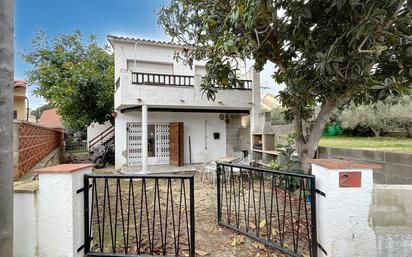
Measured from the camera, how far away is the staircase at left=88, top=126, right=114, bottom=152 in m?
16.1

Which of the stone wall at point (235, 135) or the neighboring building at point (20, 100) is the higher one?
the neighboring building at point (20, 100)

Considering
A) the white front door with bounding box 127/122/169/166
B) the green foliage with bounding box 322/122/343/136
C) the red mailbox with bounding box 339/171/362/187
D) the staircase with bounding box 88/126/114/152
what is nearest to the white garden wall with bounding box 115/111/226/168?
the white front door with bounding box 127/122/169/166

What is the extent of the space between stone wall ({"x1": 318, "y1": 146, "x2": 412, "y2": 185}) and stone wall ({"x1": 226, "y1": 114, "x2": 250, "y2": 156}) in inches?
271

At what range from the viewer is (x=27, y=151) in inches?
199

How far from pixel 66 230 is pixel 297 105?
5255 millimetres

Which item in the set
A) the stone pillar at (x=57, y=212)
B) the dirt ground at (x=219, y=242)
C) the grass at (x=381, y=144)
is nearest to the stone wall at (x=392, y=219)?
the dirt ground at (x=219, y=242)

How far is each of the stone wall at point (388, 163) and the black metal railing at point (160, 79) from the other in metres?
6.91

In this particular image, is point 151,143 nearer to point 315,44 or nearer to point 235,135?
point 235,135

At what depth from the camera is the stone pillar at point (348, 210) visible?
8.93ft

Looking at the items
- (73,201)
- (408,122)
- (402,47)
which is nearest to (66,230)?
(73,201)

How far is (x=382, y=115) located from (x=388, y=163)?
33.1ft

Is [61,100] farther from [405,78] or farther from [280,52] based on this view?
[405,78]

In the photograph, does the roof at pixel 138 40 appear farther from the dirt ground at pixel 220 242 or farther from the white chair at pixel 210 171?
the dirt ground at pixel 220 242

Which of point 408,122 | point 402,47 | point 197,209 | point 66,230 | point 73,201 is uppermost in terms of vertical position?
point 402,47
